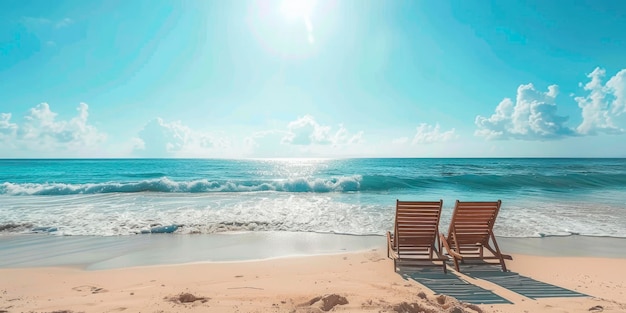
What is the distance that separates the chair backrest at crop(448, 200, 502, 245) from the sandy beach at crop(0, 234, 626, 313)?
0.84m

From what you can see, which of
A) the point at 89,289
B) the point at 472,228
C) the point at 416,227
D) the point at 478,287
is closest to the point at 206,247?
the point at 89,289

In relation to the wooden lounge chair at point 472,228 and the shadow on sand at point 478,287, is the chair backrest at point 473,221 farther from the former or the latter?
the shadow on sand at point 478,287

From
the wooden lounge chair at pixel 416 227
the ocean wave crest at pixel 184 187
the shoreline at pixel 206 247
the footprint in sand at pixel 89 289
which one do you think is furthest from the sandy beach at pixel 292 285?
the ocean wave crest at pixel 184 187

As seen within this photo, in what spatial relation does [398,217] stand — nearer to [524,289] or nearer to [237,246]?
[524,289]

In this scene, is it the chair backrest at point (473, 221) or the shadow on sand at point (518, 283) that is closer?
the shadow on sand at point (518, 283)

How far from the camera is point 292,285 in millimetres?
4770

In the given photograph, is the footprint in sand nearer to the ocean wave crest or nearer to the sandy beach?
the sandy beach

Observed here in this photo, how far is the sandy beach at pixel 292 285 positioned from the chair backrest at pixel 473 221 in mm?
843

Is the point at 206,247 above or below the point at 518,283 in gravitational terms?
below

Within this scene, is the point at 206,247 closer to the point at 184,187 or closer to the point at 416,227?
the point at 416,227

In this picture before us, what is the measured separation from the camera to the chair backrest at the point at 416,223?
5938mm

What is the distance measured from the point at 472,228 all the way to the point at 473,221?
18cm

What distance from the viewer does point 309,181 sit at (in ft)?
79.6

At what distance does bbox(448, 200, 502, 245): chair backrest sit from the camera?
230 inches
